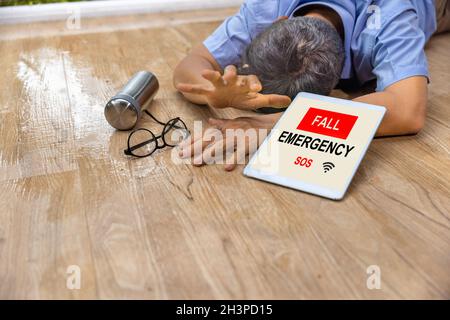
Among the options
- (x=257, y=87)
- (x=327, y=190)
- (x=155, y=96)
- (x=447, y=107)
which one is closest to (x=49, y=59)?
(x=155, y=96)

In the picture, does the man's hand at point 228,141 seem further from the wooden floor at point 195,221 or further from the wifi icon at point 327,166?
the wifi icon at point 327,166

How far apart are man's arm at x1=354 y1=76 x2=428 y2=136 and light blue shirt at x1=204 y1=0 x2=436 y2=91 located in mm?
25

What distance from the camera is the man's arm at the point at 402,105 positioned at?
1.13 meters

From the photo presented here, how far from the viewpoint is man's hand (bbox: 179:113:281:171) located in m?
1.09

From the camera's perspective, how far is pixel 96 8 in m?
2.09

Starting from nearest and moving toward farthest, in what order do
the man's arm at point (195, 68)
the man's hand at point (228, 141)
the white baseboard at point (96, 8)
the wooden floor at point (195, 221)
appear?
the wooden floor at point (195, 221), the man's hand at point (228, 141), the man's arm at point (195, 68), the white baseboard at point (96, 8)

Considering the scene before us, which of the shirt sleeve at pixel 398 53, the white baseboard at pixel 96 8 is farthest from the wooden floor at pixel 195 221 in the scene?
the white baseboard at pixel 96 8

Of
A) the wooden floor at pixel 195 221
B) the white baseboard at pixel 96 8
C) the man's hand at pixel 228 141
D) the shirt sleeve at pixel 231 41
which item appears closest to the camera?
the wooden floor at pixel 195 221

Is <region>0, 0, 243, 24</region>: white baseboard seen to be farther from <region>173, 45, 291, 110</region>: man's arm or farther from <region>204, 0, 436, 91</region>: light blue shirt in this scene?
<region>173, 45, 291, 110</region>: man's arm

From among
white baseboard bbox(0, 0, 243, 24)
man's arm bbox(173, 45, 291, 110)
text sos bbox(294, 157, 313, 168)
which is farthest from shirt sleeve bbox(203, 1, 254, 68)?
white baseboard bbox(0, 0, 243, 24)

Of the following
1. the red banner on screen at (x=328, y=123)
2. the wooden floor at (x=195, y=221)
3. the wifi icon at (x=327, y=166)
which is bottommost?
the wooden floor at (x=195, y=221)

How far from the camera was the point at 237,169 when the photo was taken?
1.06 m

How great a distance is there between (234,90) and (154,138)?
0.21 m

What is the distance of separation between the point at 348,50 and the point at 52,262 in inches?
35.1
